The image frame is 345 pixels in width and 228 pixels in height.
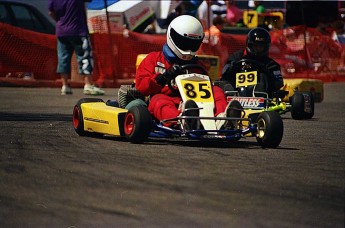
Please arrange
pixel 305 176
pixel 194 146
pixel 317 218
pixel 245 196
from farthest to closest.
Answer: pixel 194 146
pixel 305 176
pixel 245 196
pixel 317 218

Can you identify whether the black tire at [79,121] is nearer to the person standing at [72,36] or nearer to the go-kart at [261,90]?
the go-kart at [261,90]

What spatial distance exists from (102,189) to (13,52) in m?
11.2

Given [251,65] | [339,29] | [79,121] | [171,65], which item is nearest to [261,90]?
[251,65]

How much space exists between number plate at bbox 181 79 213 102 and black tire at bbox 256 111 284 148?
49 centimetres

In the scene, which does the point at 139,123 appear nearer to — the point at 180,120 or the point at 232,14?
the point at 180,120

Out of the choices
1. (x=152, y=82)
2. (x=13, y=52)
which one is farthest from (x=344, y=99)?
(x=152, y=82)

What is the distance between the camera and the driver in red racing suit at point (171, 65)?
320 inches

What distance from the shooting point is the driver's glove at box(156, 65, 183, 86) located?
8102mm

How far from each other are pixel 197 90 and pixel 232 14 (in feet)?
46.1

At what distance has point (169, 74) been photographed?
8.12 metres

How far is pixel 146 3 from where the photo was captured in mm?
20703

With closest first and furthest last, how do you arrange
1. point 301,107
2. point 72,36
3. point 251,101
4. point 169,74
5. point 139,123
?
point 139,123, point 169,74, point 251,101, point 301,107, point 72,36

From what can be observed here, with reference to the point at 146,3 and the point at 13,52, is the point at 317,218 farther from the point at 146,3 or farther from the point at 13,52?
the point at 146,3

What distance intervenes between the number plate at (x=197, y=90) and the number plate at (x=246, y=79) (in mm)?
3089
